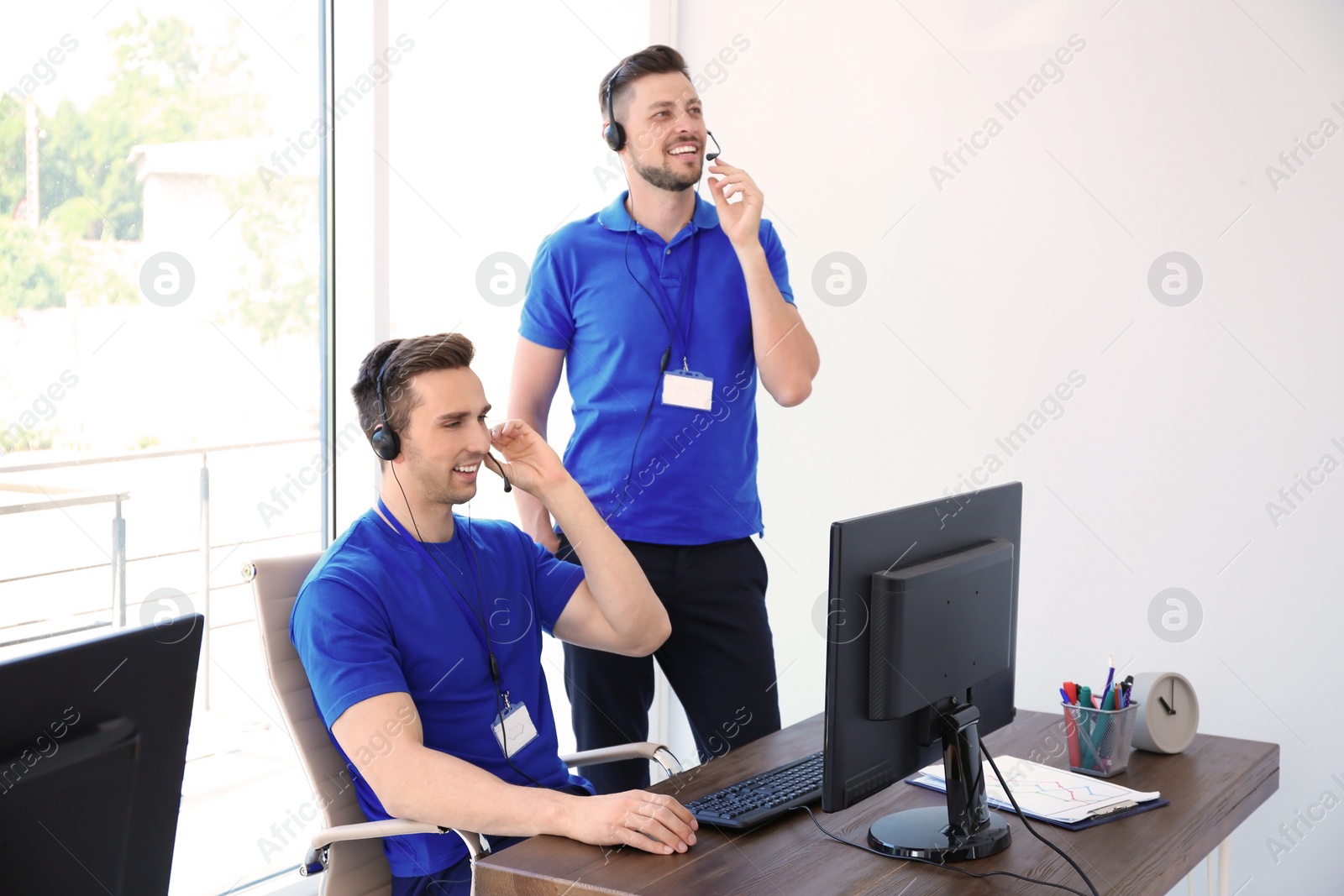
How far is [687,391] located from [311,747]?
100 cm

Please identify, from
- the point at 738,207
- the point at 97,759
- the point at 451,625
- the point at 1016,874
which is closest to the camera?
the point at 97,759

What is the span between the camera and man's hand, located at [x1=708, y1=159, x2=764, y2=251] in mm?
2326

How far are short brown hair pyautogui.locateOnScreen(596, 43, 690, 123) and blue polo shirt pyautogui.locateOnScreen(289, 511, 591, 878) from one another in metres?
0.97

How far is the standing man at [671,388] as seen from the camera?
7.77ft

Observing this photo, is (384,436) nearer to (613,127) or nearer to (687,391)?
(687,391)

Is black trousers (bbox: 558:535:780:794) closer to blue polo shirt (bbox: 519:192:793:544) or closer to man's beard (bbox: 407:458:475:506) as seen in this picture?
blue polo shirt (bbox: 519:192:793:544)

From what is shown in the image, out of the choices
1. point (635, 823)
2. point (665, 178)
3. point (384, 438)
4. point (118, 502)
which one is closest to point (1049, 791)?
point (635, 823)

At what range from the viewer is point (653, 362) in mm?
2393

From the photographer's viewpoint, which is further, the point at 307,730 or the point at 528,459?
the point at 528,459

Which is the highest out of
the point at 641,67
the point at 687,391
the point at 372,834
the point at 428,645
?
the point at 641,67

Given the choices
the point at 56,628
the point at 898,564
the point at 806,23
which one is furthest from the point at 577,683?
the point at 806,23

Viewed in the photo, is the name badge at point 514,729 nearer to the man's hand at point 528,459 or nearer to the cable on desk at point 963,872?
the man's hand at point 528,459

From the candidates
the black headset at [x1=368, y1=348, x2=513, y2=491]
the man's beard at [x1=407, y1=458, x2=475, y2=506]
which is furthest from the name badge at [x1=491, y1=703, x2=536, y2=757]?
the black headset at [x1=368, y1=348, x2=513, y2=491]

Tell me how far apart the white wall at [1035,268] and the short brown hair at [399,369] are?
1.11 meters
